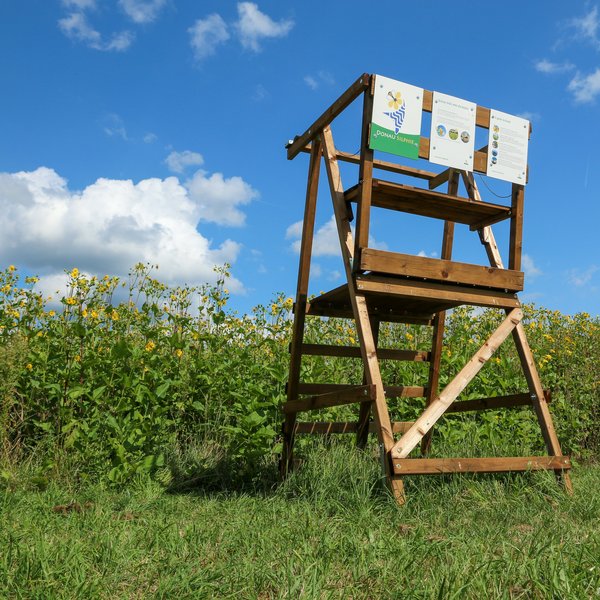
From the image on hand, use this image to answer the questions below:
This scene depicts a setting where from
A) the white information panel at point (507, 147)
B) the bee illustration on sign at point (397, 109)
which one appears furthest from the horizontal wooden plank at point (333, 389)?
the bee illustration on sign at point (397, 109)

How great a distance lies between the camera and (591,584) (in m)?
2.50

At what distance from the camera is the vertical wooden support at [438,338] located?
5652 mm

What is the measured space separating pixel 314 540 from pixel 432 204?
269 cm

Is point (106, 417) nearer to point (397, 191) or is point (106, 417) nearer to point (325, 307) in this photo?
point (325, 307)

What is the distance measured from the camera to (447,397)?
426cm

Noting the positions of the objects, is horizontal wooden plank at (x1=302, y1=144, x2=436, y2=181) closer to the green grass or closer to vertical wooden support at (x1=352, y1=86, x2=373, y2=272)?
vertical wooden support at (x1=352, y1=86, x2=373, y2=272)

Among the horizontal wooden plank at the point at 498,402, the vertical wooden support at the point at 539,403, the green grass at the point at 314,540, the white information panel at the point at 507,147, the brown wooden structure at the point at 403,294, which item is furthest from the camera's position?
the white information panel at the point at 507,147

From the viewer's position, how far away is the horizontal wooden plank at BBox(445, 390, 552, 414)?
4.79 meters

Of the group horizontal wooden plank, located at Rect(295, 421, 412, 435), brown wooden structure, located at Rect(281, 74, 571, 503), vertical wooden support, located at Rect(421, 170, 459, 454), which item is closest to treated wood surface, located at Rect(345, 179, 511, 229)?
brown wooden structure, located at Rect(281, 74, 571, 503)

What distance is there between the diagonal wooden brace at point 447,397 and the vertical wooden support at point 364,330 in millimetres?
94

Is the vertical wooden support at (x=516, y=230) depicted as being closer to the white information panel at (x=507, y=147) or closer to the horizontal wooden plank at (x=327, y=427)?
the white information panel at (x=507, y=147)

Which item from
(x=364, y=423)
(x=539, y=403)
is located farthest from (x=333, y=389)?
(x=539, y=403)

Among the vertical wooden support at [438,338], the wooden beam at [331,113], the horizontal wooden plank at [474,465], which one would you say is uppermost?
the wooden beam at [331,113]

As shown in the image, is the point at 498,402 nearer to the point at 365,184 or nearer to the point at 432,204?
the point at 432,204
